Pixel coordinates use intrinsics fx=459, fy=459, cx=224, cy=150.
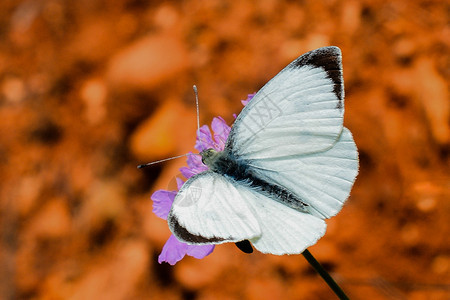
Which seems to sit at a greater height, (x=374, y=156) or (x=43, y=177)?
(x=374, y=156)

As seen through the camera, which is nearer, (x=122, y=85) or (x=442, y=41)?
(x=442, y=41)

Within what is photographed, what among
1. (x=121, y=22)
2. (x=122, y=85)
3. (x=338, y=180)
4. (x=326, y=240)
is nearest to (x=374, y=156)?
(x=326, y=240)

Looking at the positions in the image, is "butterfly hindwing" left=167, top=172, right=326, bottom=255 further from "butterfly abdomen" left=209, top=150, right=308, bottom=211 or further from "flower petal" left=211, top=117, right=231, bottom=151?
"flower petal" left=211, top=117, right=231, bottom=151

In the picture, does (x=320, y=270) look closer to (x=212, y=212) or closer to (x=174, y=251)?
(x=212, y=212)

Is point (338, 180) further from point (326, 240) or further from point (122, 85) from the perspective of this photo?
point (122, 85)

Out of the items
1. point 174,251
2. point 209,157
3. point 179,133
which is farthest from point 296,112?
point 179,133

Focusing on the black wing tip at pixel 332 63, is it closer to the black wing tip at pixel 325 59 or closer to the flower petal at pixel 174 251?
the black wing tip at pixel 325 59

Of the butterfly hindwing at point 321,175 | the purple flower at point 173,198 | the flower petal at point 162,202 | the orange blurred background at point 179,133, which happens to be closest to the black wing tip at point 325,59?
the butterfly hindwing at point 321,175

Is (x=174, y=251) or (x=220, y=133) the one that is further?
(x=220, y=133)
